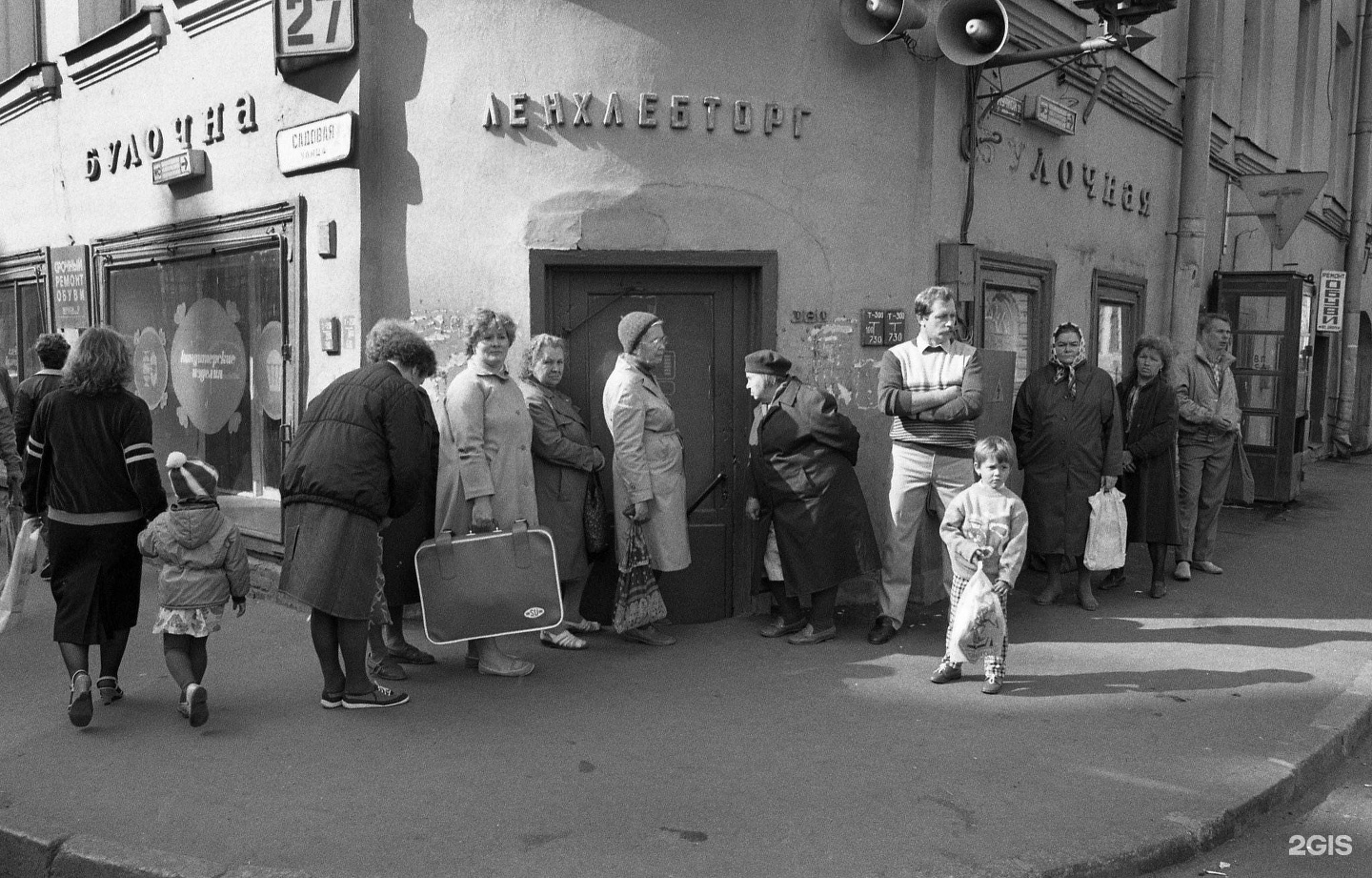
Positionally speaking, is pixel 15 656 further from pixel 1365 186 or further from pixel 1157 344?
pixel 1365 186

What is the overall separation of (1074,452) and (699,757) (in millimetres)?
3703

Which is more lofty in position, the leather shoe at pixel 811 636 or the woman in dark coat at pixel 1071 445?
the woman in dark coat at pixel 1071 445

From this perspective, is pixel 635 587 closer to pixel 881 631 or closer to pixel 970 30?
pixel 881 631

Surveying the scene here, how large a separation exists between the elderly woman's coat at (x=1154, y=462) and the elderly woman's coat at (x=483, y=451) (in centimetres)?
417

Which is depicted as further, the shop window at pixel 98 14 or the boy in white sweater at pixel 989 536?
the shop window at pixel 98 14

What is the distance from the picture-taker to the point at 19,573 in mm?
5883

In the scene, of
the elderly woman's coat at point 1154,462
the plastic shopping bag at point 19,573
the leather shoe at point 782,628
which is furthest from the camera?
the elderly woman's coat at point 1154,462

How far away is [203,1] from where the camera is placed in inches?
311

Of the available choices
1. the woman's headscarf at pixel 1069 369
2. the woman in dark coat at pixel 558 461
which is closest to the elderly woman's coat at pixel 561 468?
the woman in dark coat at pixel 558 461

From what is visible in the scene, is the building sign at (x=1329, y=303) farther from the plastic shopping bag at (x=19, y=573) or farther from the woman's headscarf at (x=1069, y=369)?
the plastic shopping bag at (x=19, y=573)

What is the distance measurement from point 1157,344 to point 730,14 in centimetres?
353

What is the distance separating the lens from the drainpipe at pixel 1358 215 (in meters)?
16.2

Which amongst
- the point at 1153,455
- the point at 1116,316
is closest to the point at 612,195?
the point at 1153,455

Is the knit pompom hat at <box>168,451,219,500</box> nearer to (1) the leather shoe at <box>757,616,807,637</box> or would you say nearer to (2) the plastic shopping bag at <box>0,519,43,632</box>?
(2) the plastic shopping bag at <box>0,519,43,632</box>
